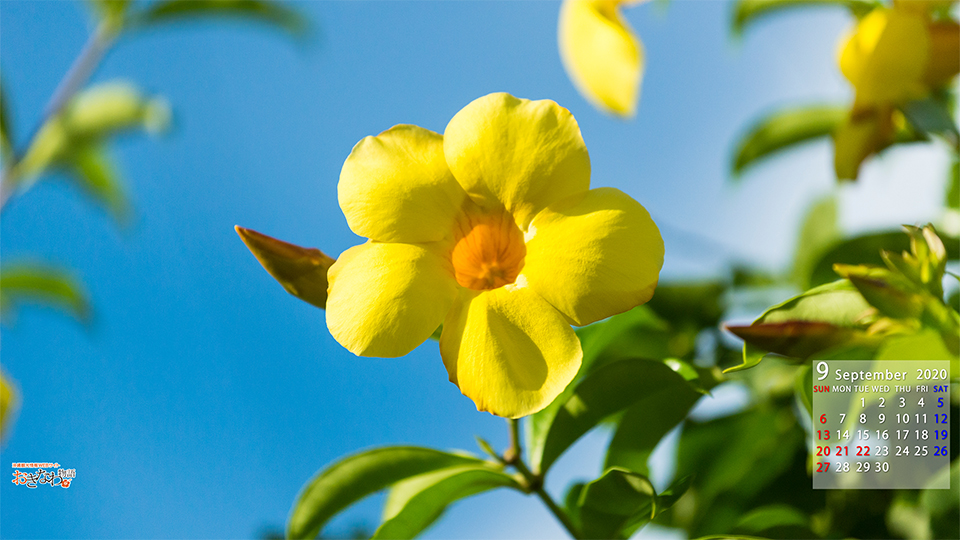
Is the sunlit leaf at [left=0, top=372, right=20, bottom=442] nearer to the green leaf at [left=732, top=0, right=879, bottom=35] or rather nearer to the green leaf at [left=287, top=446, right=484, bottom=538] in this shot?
the green leaf at [left=287, top=446, right=484, bottom=538]

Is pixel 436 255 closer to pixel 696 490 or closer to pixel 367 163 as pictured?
pixel 367 163

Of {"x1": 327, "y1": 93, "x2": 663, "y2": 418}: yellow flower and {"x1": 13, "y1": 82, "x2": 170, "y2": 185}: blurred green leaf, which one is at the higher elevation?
{"x1": 13, "y1": 82, "x2": 170, "y2": 185}: blurred green leaf

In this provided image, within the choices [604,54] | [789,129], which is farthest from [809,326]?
[789,129]

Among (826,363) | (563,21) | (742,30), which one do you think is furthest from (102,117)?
(826,363)

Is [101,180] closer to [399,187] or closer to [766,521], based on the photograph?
[399,187]

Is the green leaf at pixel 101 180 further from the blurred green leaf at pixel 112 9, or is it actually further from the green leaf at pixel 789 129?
the green leaf at pixel 789 129

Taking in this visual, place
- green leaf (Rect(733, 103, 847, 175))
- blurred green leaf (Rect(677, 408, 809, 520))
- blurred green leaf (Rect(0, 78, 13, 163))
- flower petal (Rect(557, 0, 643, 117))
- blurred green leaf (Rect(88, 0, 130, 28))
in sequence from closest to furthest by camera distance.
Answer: flower petal (Rect(557, 0, 643, 117))
blurred green leaf (Rect(677, 408, 809, 520))
green leaf (Rect(733, 103, 847, 175))
blurred green leaf (Rect(0, 78, 13, 163))
blurred green leaf (Rect(88, 0, 130, 28))

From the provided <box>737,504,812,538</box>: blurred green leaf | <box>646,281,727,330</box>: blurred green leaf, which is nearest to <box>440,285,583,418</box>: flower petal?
<box>737,504,812,538</box>: blurred green leaf
